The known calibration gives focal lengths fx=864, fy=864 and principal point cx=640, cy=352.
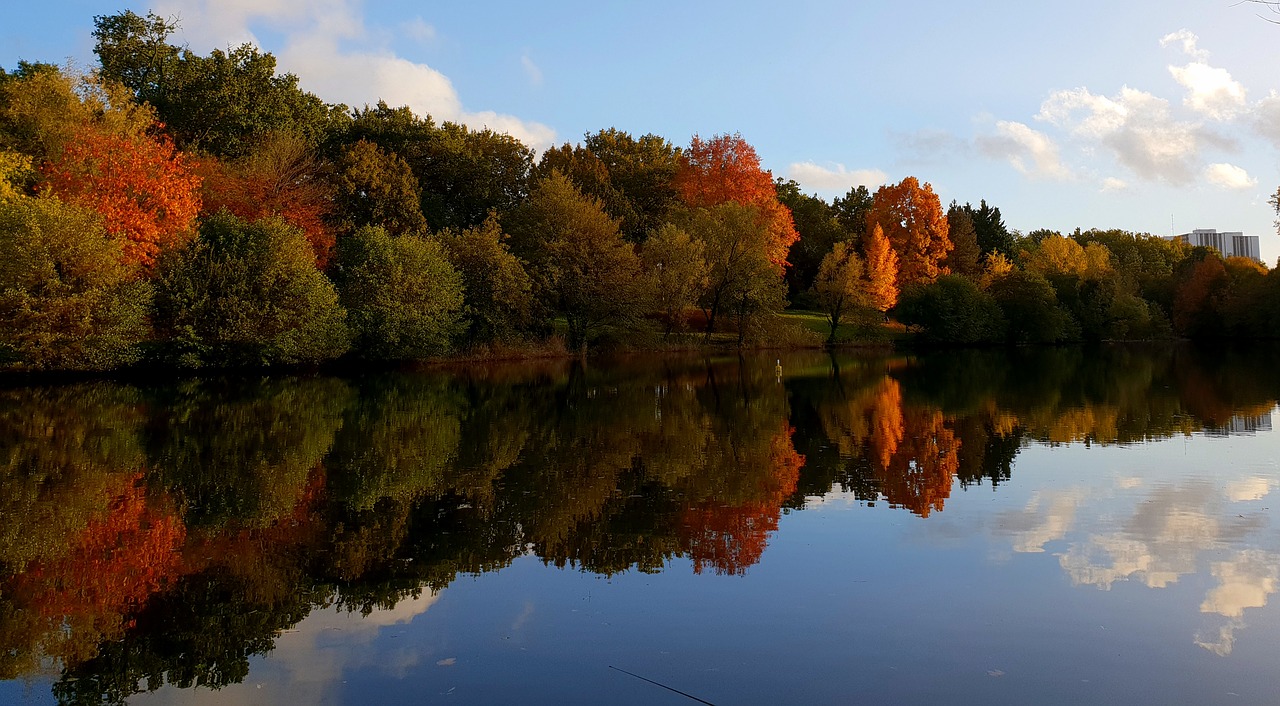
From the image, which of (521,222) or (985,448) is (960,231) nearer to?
(521,222)

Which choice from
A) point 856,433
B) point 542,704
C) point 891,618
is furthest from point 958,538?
point 856,433

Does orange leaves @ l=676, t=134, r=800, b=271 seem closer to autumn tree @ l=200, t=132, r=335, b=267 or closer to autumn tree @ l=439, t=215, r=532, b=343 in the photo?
autumn tree @ l=439, t=215, r=532, b=343

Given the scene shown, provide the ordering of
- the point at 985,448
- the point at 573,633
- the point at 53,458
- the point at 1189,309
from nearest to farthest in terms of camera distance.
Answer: the point at 573,633 → the point at 53,458 → the point at 985,448 → the point at 1189,309

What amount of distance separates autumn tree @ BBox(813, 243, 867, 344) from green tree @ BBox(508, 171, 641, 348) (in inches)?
629

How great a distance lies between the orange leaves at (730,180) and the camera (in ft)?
203

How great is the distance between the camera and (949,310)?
63.4 meters

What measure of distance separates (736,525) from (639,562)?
199cm

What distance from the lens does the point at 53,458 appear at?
15305 millimetres

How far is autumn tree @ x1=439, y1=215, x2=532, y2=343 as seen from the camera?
148 feet

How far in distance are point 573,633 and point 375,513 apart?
505 cm

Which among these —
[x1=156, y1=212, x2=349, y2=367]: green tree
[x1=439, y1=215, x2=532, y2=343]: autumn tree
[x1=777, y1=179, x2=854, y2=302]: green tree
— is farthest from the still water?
[x1=777, y1=179, x2=854, y2=302]: green tree

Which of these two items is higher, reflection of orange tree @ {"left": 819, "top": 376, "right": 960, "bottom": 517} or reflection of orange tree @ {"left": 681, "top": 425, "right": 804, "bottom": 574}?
reflection of orange tree @ {"left": 681, "top": 425, "right": 804, "bottom": 574}

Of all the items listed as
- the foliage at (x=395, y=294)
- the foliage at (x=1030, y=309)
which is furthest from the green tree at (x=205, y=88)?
the foliage at (x=1030, y=309)

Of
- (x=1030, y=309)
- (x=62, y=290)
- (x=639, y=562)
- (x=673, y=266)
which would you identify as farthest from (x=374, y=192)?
(x=1030, y=309)
